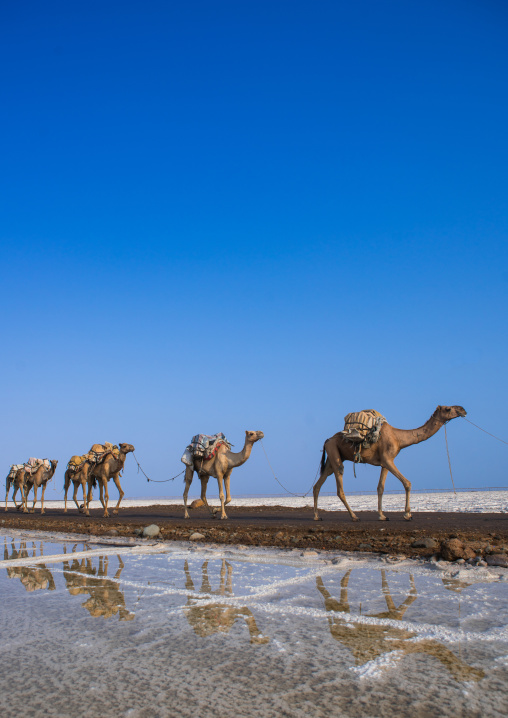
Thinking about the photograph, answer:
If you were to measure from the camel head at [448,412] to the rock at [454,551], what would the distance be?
333 inches

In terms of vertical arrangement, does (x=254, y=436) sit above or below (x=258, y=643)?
above

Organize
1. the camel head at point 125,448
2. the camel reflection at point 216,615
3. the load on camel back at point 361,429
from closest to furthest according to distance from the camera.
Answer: the camel reflection at point 216,615, the load on camel back at point 361,429, the camel head at point 125,448

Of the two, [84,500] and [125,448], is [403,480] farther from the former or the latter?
[84,500]

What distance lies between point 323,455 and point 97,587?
1113cm

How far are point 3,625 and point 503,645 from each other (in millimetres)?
3867

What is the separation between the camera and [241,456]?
18844 mm

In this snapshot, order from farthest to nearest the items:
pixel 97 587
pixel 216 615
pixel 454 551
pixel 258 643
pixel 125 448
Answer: pixel 125 448 < pixel 454 551 < pixel 97 587 < pixel 216 615 < pixel 258 643

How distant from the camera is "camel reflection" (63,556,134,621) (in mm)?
4827

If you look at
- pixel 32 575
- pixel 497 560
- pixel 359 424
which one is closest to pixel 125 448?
pixel 359 424

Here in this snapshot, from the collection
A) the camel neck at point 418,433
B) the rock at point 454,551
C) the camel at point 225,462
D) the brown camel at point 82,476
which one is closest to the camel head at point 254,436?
the camel at point 225,462

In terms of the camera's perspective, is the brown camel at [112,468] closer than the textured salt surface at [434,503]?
No

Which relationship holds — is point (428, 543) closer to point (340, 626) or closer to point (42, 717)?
point (340, 626)

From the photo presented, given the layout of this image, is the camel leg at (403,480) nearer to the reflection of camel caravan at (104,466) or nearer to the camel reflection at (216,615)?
the camel reflection at (216,615)

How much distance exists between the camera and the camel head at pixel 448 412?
15555 millimetres
